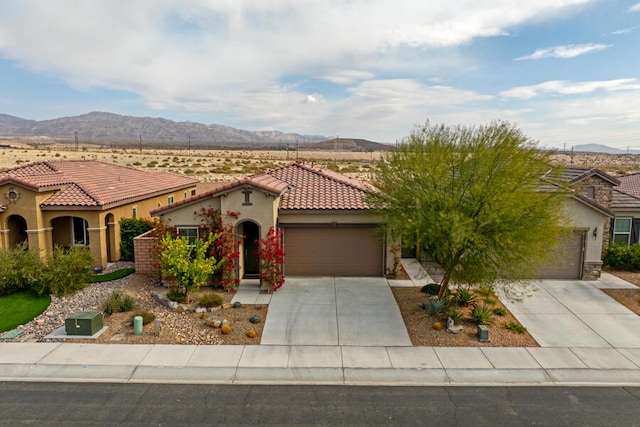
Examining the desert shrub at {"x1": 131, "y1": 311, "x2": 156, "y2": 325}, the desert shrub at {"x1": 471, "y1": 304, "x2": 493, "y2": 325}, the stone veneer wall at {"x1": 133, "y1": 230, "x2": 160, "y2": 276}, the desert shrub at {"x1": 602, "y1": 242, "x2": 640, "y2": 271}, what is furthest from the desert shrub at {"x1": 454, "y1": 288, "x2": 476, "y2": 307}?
the stone veneer wall at {"x1": 133, "y1": 230, "x2": 160, "y2": 276}

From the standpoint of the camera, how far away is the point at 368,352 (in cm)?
1166

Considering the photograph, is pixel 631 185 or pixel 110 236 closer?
pixel 110 236

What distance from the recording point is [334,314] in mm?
14195

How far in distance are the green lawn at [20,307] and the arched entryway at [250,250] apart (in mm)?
6856

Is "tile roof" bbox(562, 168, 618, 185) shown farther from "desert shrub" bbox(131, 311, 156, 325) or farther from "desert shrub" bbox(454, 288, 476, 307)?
"desert shrub" bbox(131, 311, 156, 325)

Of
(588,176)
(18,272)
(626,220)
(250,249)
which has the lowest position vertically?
(18,272)

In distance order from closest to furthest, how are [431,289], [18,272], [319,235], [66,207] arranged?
[18,272] < [431,289] < [319,235] < [66,207]

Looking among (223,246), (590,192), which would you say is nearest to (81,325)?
(223,246)

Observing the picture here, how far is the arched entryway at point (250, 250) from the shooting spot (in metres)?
17.4

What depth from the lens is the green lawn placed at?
1319cm

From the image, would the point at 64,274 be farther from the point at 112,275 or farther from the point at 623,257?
the point at 623,257

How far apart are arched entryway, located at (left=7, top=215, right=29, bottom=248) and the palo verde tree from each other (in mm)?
16603

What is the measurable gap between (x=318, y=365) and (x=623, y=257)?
15754 mm

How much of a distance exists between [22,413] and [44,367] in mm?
1989
